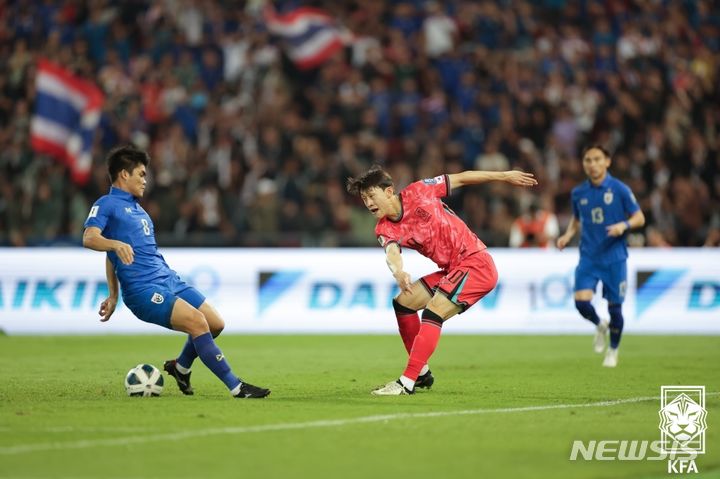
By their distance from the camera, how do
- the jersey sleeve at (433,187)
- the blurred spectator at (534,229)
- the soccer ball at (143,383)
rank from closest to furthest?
the soccer ball at (143,383) → the jersey sleeve at (433,187) → the blurred spectator at (534,229)

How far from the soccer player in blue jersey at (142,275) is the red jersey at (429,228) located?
70.7 inches

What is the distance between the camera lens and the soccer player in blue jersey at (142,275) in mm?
10008

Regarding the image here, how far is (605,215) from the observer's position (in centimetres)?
1445

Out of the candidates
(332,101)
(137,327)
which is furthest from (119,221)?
(332,101)

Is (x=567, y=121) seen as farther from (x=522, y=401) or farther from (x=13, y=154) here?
(x=522, y=401)

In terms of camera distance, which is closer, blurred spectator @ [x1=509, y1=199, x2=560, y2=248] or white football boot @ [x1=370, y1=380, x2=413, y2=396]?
white football boot @ [x1=370, y1=380, x2=413, y2=396]

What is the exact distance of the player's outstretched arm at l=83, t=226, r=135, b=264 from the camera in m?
9.55

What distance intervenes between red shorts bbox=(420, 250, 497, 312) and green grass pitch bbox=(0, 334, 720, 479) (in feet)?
2.90

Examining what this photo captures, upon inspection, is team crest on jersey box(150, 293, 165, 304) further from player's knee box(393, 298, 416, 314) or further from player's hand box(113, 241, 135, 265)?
player's knee box(393, 298, 416, 314)

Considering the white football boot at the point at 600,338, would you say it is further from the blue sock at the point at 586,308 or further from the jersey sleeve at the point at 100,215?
the jersey sleeve at the point at 100,215

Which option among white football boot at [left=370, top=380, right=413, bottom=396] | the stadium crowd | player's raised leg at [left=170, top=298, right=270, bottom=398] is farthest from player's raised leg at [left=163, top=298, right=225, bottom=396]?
the stadium crowd

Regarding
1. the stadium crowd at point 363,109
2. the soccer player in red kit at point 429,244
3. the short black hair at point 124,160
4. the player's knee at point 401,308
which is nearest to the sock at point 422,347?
the soccer player in red kit at point 429,244

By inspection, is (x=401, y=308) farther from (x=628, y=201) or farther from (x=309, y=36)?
(x=309, y=36)

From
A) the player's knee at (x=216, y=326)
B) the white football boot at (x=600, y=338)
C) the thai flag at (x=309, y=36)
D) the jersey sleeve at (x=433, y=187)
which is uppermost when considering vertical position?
the thai flag at (x=309, y=36)
